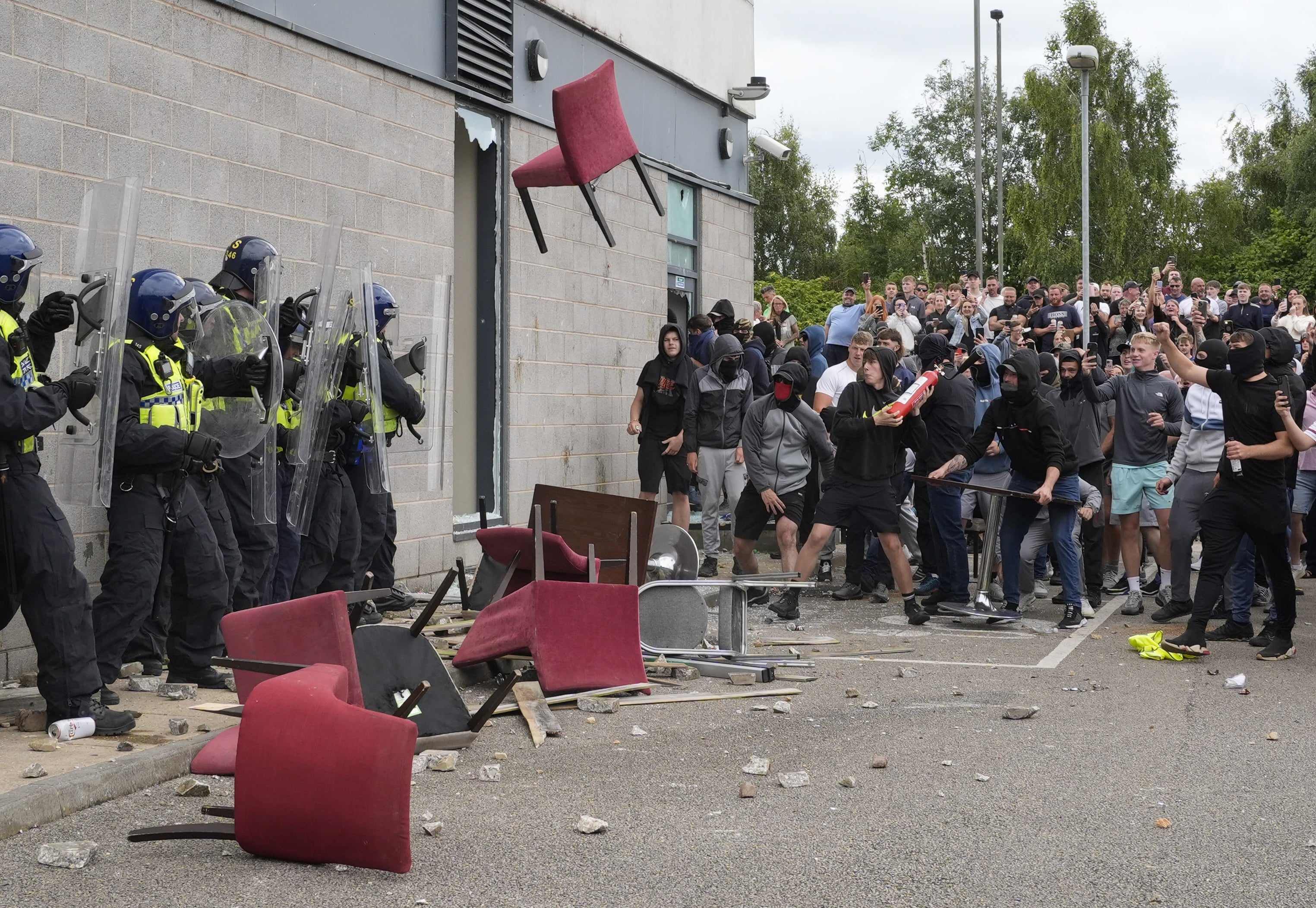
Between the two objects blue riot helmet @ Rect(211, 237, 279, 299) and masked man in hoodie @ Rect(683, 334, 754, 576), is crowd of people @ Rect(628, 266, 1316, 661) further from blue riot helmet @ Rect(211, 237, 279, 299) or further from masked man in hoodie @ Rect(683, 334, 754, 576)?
blue riot helmet @ Rect(211, 237, 279, 299)

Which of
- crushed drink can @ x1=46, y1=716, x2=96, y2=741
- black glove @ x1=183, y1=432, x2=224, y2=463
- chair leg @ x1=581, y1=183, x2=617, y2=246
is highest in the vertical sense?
chair leg @ x1=581, y1=183, x2=617, y2=246

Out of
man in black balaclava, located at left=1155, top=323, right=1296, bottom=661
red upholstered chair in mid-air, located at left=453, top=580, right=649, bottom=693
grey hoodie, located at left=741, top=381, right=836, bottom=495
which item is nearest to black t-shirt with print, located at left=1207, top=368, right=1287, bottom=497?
man in black balaclava, located at left=1155, top=323, right=1296, bottom=661

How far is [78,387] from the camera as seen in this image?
19.7 ft

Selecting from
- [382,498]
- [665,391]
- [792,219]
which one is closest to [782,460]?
[665,391]

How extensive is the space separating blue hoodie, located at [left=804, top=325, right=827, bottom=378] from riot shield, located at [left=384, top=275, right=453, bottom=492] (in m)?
6.40

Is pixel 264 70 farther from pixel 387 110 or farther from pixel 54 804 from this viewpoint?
pixel 54 804

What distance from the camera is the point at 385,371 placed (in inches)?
350

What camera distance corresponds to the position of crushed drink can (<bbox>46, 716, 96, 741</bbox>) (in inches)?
233

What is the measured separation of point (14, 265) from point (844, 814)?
3984mm

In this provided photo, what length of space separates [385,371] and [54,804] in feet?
13.9

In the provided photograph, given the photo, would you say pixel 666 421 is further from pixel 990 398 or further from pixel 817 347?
pixel 817 347

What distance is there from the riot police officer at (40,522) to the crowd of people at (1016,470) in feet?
18.0

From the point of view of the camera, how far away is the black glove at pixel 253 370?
7164 millimetres

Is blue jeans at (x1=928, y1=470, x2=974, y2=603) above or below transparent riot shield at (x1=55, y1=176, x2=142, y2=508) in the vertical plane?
below
